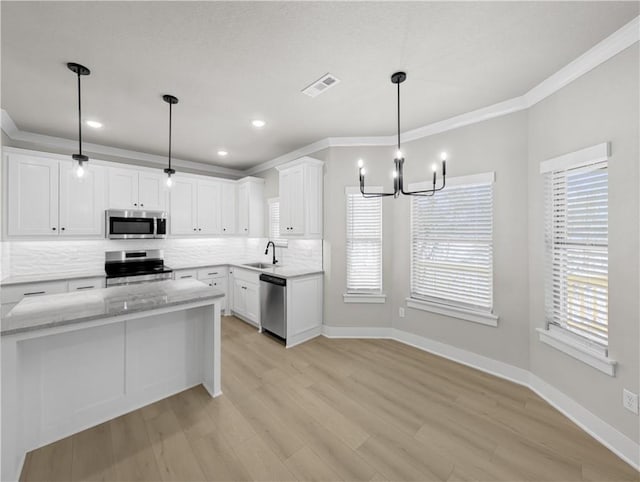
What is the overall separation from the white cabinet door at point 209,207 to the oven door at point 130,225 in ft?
2.64

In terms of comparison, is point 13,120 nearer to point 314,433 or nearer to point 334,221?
point 334,221

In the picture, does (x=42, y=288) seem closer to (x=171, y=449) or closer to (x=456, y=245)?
(x=171, y=449)

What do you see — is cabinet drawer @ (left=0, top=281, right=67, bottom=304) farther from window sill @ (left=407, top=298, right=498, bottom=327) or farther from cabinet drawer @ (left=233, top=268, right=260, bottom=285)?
window sill @ (left=407, top=298, right=498, bottom=327)

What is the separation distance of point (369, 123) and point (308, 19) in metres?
→ 1.77

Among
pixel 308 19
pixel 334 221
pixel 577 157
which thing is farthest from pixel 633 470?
pixel 308 19

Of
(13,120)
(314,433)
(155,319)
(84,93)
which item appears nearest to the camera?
(314,433)

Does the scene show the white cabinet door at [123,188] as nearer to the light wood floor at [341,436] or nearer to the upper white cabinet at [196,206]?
the upper white cabinet at [196,206]

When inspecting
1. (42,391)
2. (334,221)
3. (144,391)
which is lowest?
(144,391)

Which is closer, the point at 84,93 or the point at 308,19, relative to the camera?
the point at 308,19

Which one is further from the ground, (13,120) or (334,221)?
(13,120)

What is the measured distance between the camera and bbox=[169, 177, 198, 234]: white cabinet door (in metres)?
4.63

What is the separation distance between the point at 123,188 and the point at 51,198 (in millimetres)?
817

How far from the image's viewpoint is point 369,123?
3361 millimetres

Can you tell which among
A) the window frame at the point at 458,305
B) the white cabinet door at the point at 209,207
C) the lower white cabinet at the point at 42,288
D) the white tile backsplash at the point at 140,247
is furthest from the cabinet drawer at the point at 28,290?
the window frame at the point at 458,305
